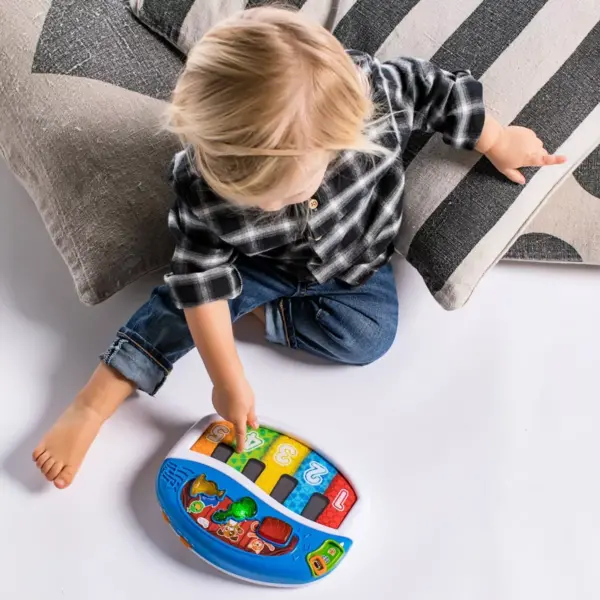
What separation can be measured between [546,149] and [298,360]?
1.22ft

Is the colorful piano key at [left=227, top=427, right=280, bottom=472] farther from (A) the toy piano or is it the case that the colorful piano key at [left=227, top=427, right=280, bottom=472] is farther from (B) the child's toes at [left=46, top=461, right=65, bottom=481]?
(B) the child's toes at [left=46, top=461, right=65, bottom=481]

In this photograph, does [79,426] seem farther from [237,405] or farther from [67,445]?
[237,405]

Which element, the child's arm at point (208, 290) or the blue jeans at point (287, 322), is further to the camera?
the blue jeans at point (287, 322)

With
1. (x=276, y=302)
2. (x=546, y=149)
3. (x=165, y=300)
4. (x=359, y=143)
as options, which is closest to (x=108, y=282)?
(x=165, y=300)

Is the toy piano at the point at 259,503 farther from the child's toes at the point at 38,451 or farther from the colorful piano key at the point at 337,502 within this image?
the child's toes at the point at 38,451

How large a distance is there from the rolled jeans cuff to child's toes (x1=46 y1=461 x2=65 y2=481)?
0.39 ft

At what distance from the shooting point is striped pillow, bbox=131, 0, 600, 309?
0.82 metres

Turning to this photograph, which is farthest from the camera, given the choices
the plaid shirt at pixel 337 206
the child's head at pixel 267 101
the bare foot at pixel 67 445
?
the bare foot at pixel 67 445

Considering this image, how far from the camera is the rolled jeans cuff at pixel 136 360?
845 mm

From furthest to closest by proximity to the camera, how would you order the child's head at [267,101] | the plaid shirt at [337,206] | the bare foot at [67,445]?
the bare foot at [67,445]
the plaid shirt at [337,206]
the child's head at [267,101]

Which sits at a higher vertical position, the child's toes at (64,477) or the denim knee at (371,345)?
the denim knee at (371,345)

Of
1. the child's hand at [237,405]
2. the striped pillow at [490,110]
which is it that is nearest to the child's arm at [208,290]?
the child's hand at [237,405]

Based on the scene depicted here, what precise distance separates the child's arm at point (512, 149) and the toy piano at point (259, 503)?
0.38 m

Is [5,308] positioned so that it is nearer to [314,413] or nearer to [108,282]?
[108,282]
